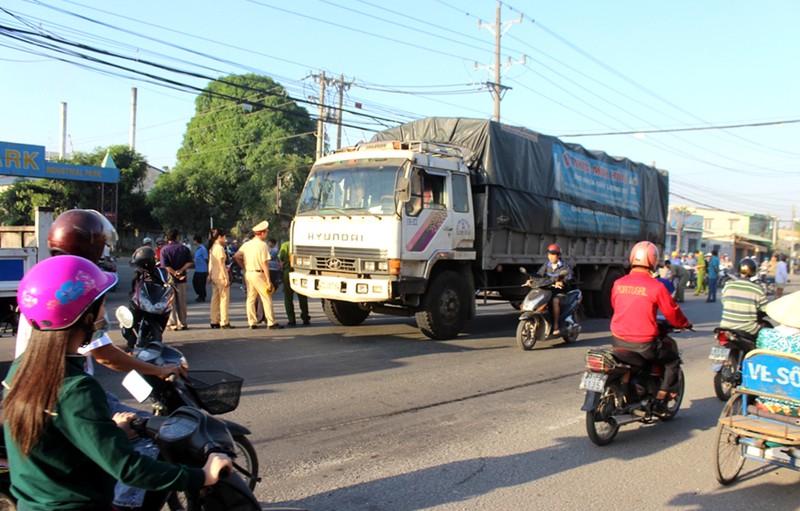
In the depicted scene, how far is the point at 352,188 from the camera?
32.4ft

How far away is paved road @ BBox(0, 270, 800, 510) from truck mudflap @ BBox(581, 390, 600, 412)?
1.25 ft

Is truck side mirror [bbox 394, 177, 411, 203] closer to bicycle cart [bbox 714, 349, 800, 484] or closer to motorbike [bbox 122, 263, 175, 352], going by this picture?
motorbike [bbox 122, 263, 175, 352]

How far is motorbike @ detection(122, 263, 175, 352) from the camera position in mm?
7105

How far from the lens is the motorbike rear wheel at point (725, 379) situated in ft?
22.0

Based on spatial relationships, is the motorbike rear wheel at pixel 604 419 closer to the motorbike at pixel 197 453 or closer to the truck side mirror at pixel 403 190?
the motorbike at pixel 197 453

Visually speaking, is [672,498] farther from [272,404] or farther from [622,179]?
[622,179]

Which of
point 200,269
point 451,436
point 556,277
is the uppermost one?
point 556,277

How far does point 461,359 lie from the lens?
28.6 ft

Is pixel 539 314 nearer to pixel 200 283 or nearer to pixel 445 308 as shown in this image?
pixel 445 308

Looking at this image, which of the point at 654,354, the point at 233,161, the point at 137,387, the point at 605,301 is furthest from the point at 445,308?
the point at 233,161

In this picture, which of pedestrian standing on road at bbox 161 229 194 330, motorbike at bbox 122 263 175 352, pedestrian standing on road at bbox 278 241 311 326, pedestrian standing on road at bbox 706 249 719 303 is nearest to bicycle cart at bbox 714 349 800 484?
motorbike at bbox 122 263 175 352

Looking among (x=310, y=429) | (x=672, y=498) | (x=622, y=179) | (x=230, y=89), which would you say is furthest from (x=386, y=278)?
(x=230, y=89)

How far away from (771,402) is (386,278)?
18.3 feet

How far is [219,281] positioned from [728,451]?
8.17 meters
